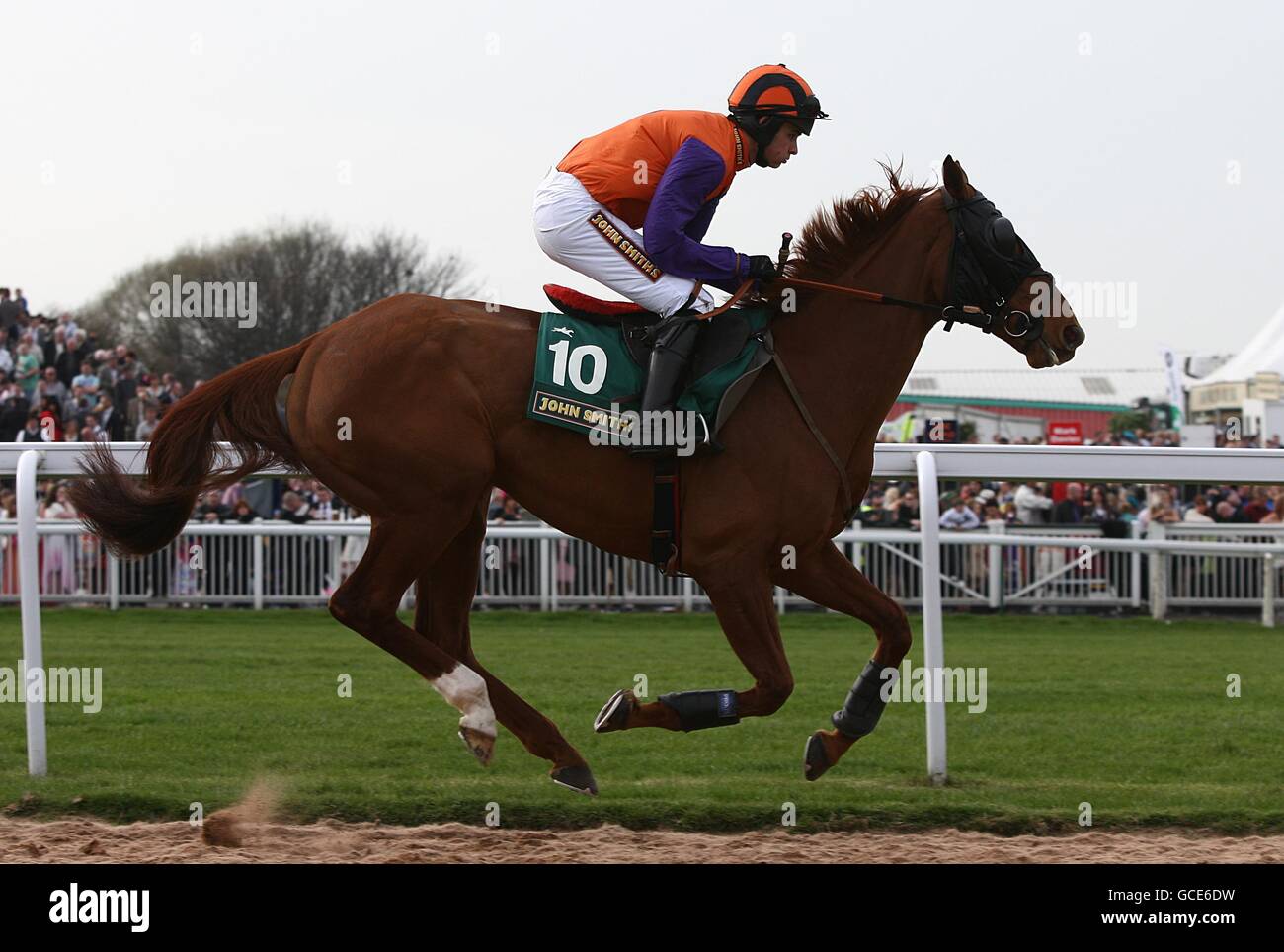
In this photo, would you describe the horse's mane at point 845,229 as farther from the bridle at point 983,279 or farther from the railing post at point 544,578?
the railing post at point 544,578

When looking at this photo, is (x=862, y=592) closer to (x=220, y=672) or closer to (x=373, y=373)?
(x=373, y=373)

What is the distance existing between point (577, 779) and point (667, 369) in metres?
1.32

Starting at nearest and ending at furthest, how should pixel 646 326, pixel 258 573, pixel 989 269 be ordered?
1. pixel 646 326
2. pixel 989 269
3. pixel 258 573

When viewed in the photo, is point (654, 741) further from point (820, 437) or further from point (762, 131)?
point (762, 131)

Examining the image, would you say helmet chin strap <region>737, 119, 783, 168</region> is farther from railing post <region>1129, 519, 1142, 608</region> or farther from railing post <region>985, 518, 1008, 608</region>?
railing post <region>1129, 519, 1142, 608</region>

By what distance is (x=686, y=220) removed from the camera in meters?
5.03

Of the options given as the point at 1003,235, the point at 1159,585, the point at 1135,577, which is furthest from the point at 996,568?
the point at 1003,235

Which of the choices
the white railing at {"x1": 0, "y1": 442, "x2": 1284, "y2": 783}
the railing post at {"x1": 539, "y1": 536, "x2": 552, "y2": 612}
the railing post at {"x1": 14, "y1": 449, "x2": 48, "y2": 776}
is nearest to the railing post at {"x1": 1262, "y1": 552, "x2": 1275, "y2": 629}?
the railing post at {"x1": 539, "y1": 536, "x2": 552, "y2": 612}

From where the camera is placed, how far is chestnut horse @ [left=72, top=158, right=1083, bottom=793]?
4.98m

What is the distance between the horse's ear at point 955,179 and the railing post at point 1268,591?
30.1 feet

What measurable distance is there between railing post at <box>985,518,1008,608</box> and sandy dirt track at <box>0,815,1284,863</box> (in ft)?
28.5

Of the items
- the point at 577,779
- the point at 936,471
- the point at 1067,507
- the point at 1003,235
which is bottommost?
the point at 577,779
